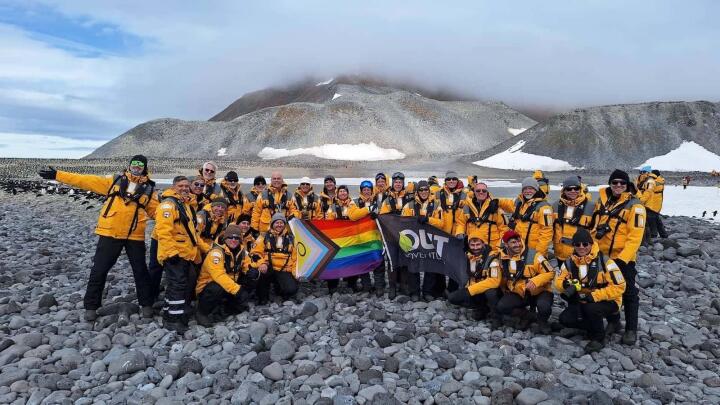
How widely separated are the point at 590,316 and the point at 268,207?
621 cm

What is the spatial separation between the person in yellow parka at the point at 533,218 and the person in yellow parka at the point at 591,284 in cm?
119

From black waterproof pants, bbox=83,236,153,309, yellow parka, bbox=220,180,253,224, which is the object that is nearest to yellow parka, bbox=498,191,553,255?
yellow parka, bbox=220,180,253,224

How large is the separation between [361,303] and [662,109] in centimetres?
8713

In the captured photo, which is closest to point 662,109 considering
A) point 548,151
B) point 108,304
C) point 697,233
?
point 548,151

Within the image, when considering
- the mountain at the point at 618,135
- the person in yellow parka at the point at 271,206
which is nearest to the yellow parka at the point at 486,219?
the person in yellow parka at the point at 271,206

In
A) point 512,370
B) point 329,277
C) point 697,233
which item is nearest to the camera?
point 512,370

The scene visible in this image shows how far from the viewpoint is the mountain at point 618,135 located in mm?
72375

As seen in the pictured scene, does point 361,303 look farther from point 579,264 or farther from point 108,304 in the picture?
point 108,304

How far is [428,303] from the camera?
362 inches

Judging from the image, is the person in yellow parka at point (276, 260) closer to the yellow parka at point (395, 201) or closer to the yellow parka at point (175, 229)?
the yellow parka at point (175, 229)

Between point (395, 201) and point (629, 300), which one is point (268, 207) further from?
point (629, 300)

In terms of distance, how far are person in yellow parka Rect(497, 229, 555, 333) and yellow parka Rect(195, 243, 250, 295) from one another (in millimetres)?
4192

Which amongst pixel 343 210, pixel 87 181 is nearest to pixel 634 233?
pixel 343 210

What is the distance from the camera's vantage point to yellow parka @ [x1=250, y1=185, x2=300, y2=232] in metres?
10.5
